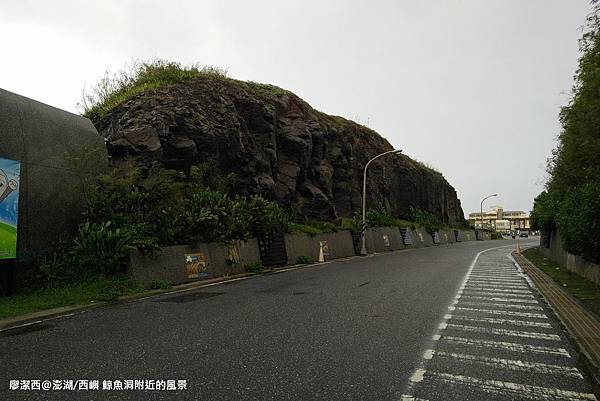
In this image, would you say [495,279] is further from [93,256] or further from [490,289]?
[93,256]

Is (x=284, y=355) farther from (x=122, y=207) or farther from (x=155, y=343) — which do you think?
(x=122, y=207)

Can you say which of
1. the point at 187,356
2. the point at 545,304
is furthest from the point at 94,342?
the point at 545,304

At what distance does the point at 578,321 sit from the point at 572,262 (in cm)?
1184

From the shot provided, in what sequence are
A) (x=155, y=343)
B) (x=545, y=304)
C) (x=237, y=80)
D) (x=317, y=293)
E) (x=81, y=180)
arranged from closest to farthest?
(x=155, y=343) → (x=545, y=304) → (x=317, y=293) → (x=81, y=180) → (x=237, y=80)

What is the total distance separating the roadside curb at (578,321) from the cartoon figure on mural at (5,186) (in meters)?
11.8

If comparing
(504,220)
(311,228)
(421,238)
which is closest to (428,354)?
(311,228)

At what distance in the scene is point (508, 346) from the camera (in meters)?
6.15

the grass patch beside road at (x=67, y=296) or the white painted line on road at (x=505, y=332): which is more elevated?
the grass patch beside road at (x=67, y=296)

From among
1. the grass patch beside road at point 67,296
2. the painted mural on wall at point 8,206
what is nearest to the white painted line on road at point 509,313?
the grass patch beside road at point 67,296

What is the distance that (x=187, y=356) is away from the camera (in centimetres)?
551

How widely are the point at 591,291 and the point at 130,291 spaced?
12.8 metres

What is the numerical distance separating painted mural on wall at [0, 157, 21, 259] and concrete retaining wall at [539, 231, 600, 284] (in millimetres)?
16581

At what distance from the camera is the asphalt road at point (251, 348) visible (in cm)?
435

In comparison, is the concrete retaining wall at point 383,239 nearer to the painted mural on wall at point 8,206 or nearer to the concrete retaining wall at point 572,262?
the concrete retaining wall at point 572,262
